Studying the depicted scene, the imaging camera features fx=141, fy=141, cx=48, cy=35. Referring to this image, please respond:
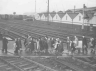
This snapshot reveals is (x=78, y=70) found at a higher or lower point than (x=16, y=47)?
lower

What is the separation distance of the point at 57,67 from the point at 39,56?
6.61ft

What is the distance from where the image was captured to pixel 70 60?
1133 centimetres

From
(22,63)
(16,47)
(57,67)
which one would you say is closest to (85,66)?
(57,67)

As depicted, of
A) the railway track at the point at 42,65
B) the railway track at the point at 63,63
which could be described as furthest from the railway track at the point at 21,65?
the railway track at the point at 63,63

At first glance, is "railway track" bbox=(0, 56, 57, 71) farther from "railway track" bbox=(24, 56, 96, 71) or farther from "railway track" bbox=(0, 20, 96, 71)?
"railway track" bbox=(24, 56, 96, 71)

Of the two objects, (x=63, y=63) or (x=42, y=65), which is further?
(x=63, y=63)

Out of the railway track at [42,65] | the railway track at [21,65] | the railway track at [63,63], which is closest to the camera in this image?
the railway track at [21,65]

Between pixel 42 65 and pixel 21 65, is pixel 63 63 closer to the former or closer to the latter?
pixel 42 65

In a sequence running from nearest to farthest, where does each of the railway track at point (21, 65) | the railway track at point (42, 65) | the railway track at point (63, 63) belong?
the railway track at point (21, 65) → the railway track at point (42, 65) → the railway track at point (63, 63)

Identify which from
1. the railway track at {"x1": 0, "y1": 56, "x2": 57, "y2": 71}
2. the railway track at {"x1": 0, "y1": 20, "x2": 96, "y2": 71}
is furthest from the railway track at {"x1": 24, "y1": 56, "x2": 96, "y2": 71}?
the railway track at {"x1": 0, "y1": 56, "x2": 57, "y2": 71}

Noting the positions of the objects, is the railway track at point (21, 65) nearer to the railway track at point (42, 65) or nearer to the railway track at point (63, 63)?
the railway track at point (42, 65)

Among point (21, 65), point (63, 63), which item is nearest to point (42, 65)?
point (21, 65)

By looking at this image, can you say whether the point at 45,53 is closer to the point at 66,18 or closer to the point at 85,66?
the point at 85,66

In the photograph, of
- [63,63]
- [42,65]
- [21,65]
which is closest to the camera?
[42,65]
